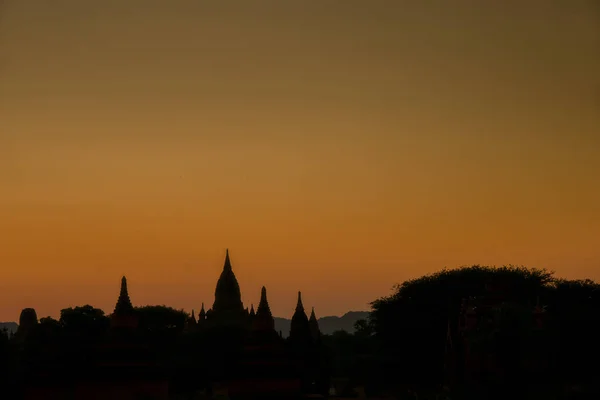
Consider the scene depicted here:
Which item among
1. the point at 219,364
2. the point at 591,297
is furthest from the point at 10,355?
the point at 591,297

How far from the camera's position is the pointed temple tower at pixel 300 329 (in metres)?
85.2

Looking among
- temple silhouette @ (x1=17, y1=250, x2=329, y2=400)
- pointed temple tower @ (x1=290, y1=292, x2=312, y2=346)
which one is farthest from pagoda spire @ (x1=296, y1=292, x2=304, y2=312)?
temple silhouette @ (x1=17, y1=250, x2=329, y2=400)

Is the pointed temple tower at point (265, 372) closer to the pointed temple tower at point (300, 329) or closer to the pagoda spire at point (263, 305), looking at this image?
the pagoda spire at point (263, 305)

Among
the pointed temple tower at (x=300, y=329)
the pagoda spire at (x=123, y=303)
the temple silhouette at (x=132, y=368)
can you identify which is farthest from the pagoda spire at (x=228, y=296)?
the pagoda spire at (x=123, y=303)

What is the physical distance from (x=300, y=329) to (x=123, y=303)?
91.2ft

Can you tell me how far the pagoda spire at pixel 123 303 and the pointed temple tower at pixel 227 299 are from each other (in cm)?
4907

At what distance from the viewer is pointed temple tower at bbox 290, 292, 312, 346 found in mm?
85175

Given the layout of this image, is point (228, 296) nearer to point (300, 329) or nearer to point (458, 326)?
point (300, 329)

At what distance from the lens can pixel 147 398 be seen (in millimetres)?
58062

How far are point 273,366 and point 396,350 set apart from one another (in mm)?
35234

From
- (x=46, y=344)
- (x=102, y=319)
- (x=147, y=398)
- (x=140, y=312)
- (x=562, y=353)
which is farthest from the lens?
(x=140, y=312)

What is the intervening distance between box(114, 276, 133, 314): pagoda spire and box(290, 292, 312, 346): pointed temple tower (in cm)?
2343

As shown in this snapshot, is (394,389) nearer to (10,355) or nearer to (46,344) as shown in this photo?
(46,344)

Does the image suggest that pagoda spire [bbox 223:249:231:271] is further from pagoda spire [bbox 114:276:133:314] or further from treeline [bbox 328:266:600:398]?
pagoda spire [bbox 114:276:133:314]
